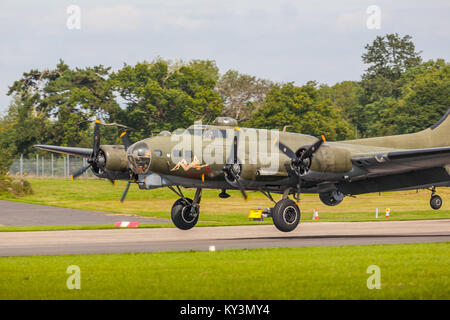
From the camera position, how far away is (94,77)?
96.9 metres

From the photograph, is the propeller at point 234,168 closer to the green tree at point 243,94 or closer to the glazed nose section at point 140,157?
the glazed nose section at point 140,157

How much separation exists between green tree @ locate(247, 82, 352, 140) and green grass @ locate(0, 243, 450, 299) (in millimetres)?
67070

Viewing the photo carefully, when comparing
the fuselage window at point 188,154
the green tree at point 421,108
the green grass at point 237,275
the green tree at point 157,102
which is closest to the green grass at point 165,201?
the green tree at point 157,102

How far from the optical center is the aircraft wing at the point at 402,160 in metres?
28.5

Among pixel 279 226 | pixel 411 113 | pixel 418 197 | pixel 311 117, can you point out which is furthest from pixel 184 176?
pixel 411 113

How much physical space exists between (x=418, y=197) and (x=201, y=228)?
163 ft

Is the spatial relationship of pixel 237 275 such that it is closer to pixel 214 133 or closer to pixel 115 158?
pixel 214 133

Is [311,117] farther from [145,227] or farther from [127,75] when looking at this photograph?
[145,227]

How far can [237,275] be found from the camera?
1639cm

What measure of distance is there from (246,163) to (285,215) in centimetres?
291

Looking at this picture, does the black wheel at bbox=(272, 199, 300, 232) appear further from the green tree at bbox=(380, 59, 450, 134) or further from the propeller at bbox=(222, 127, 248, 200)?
the green tree at bbox=(380, 59, 450, 134)

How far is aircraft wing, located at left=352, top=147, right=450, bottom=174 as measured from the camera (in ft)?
93.4

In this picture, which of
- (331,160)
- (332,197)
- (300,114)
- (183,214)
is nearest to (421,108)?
(300,114)

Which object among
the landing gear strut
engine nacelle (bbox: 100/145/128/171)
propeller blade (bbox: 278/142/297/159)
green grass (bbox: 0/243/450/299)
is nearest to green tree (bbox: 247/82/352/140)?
the landing gear strut
